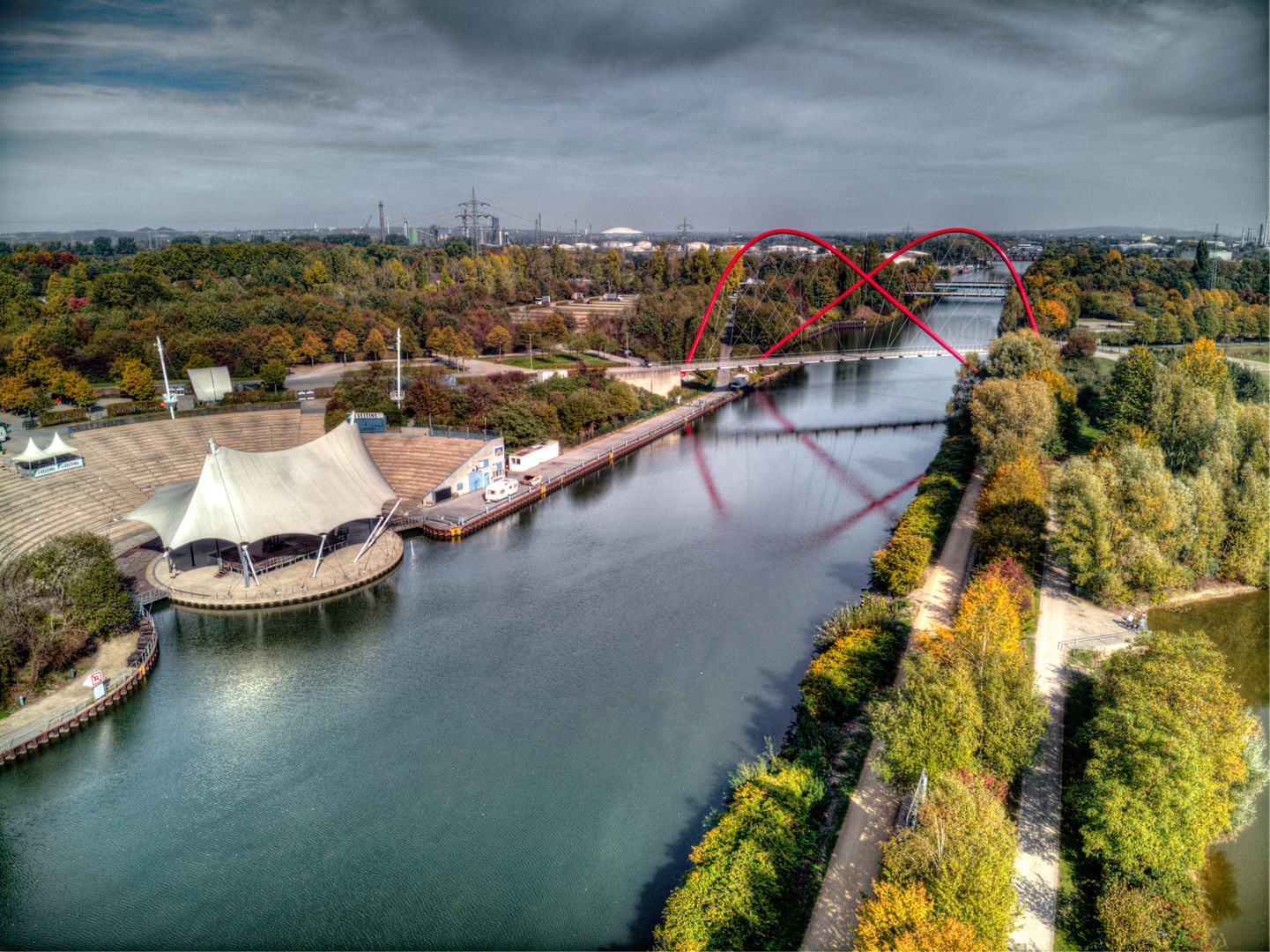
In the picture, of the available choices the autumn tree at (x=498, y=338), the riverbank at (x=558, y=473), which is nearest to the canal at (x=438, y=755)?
the riverbank at (x=558, y=473)

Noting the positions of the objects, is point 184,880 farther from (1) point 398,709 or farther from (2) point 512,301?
(2) point 512,301

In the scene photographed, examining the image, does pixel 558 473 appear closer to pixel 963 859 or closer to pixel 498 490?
pixel 498 490

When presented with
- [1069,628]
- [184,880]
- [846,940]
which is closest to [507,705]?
[184,880]

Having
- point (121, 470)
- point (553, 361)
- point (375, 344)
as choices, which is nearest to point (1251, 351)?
point (553, 361)

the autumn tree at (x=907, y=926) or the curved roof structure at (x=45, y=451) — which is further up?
the curved roof structure at (x=45, y=451)

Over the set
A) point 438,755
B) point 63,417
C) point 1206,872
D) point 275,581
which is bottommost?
point 1206,872

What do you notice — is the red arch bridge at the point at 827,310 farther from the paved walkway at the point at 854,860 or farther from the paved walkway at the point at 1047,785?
the paved walkway at the point at 854,860

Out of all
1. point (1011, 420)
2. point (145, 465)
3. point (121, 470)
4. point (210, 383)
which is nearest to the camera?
point (121, 470)
